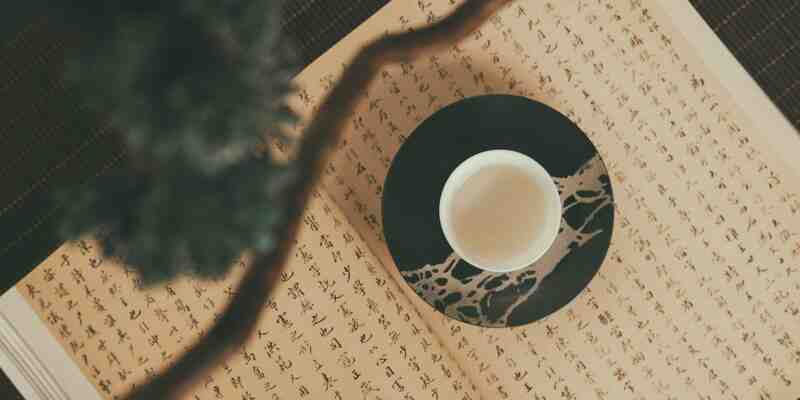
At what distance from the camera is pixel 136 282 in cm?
57

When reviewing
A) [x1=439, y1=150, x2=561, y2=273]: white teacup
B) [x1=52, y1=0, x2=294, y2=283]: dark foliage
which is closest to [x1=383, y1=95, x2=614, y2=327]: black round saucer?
[x1=439, y1=150, x2=561, y2=273]: white teacup

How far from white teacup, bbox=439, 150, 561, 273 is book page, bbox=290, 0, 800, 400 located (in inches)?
2.9

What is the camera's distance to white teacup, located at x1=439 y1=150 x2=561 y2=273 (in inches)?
20.7

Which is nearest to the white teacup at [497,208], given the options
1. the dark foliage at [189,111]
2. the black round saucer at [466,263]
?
the black round saucer at [466,263]

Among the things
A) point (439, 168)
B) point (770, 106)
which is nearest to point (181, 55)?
point (439, 168)

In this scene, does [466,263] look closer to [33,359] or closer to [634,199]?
[634,199]

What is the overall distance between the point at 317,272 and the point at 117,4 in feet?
1.16

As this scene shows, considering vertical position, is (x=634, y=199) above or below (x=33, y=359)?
below

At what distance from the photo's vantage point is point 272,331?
1.87ft

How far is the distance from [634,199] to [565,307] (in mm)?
111

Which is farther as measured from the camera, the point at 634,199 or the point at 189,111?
the point at 634,199

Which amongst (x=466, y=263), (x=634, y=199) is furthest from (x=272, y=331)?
(x=634, y=199)

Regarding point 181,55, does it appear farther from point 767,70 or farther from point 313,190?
point 767,70

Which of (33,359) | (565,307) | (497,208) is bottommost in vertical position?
(565,307)
